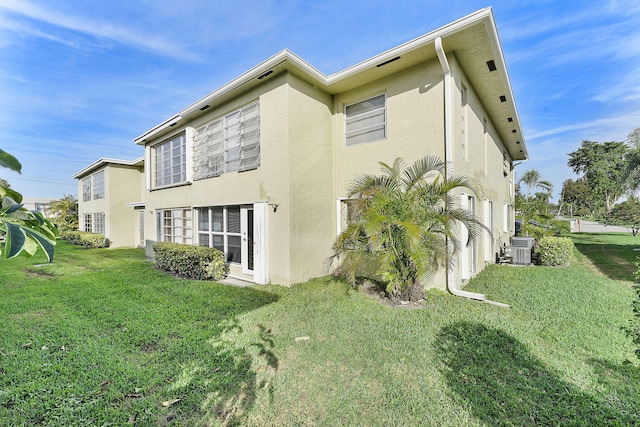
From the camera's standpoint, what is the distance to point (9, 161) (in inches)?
50.2

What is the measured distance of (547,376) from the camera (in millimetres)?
3268

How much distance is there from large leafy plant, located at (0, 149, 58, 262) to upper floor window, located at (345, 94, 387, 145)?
24.6 feet

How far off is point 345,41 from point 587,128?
26.4m

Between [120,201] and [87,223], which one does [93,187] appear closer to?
[87,223]

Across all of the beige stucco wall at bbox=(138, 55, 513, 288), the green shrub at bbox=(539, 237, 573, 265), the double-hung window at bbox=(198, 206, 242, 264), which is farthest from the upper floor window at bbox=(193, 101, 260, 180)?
the green shrub at bbox=(539, 237, 573, 265)

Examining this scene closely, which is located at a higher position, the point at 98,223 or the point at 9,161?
the point at 9,161

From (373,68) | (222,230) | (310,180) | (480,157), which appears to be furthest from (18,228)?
(480,157)

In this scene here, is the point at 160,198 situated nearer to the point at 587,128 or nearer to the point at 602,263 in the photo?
the point at 602,263

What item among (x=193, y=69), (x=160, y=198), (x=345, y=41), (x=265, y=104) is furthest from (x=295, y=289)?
(x=193, y=69)

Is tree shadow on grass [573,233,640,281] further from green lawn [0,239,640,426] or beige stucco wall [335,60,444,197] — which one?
beige stucco wall [335,60,444,197]

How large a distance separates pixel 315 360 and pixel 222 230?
270 inches

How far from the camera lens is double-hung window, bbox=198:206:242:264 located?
29.2 feet

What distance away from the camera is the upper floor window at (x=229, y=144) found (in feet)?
27.8

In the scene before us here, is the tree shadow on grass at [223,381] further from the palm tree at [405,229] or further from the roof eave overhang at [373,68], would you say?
the roof eave overhang at [373,68]
